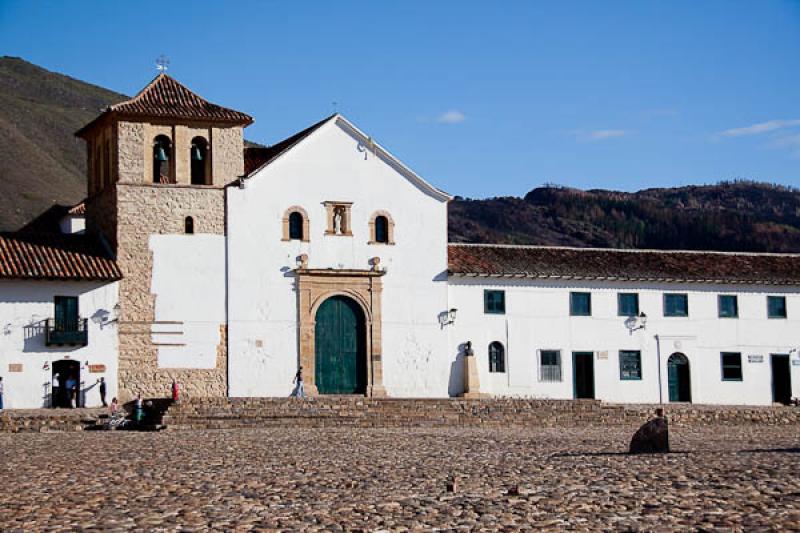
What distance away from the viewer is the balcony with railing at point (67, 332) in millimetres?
34625

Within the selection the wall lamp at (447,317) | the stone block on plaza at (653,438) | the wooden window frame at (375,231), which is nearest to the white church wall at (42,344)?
the wooden window frame at (375,231)

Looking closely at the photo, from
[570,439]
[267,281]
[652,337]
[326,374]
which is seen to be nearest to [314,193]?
[267,281]

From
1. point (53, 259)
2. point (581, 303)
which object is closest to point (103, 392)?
point (53, 259)

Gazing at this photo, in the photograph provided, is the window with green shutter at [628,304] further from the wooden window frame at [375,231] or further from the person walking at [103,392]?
the person walking at [103,392]

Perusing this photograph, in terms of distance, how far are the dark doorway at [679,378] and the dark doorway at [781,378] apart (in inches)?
126

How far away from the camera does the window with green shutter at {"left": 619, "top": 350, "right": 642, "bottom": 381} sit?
41.0m

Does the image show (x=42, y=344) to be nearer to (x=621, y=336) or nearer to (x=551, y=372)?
(x=551, y=372)

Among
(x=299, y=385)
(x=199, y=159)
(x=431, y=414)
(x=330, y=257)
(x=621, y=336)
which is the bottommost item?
(x=431, y=414)

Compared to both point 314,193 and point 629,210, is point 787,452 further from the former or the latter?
point 629,210

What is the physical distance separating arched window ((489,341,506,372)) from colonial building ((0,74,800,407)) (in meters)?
0.05

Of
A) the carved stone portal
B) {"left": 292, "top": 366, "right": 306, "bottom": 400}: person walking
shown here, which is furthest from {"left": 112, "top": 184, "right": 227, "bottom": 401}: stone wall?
the carved stone portal

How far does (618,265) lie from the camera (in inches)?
1660

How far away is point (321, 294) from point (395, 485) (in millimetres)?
21744

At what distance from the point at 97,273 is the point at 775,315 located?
22.8m
